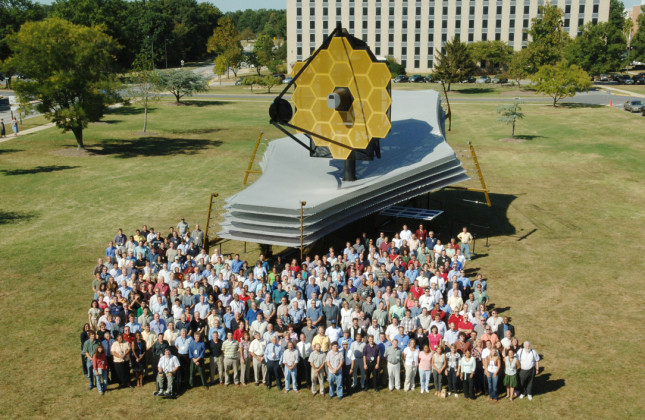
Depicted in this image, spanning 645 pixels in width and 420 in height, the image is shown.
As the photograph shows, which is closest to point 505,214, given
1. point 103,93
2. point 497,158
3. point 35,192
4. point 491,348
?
point 497,158

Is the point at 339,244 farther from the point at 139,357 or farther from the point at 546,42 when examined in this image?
the point at 546,42

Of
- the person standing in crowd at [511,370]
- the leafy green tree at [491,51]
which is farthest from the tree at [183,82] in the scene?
the person standing in crowd at [511,370]

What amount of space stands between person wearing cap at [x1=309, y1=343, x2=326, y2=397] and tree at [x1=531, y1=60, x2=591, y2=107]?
197 feet

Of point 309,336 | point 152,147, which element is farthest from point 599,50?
point 309,336

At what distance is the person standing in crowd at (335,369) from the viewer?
15539 mm

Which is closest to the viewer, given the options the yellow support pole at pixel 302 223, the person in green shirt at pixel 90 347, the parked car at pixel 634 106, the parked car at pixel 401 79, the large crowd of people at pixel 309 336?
the large crowd of people at pixel 309 336

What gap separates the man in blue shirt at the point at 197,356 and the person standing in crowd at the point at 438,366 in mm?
6100

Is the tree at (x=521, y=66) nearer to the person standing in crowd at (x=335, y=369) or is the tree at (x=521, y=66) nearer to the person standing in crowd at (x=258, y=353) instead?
the person standing in crowd at (x=335, y=369)

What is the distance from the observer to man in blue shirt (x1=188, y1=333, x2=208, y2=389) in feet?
53.0

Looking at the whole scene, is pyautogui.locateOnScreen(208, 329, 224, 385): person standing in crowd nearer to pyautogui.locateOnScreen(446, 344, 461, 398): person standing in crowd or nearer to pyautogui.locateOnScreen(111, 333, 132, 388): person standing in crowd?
pyautogui.locateOnScreen(111, 333, 132, 388): person standing in crowd

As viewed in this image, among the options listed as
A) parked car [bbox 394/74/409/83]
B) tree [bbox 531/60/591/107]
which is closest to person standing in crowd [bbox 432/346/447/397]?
tree [bbox 531/60/591/107]

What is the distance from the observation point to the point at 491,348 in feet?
50.1

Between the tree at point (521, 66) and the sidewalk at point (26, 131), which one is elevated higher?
the tree at point (521, 66)

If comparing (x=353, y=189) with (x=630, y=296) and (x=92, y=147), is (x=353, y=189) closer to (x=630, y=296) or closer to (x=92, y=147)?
(x=630, y=296)
